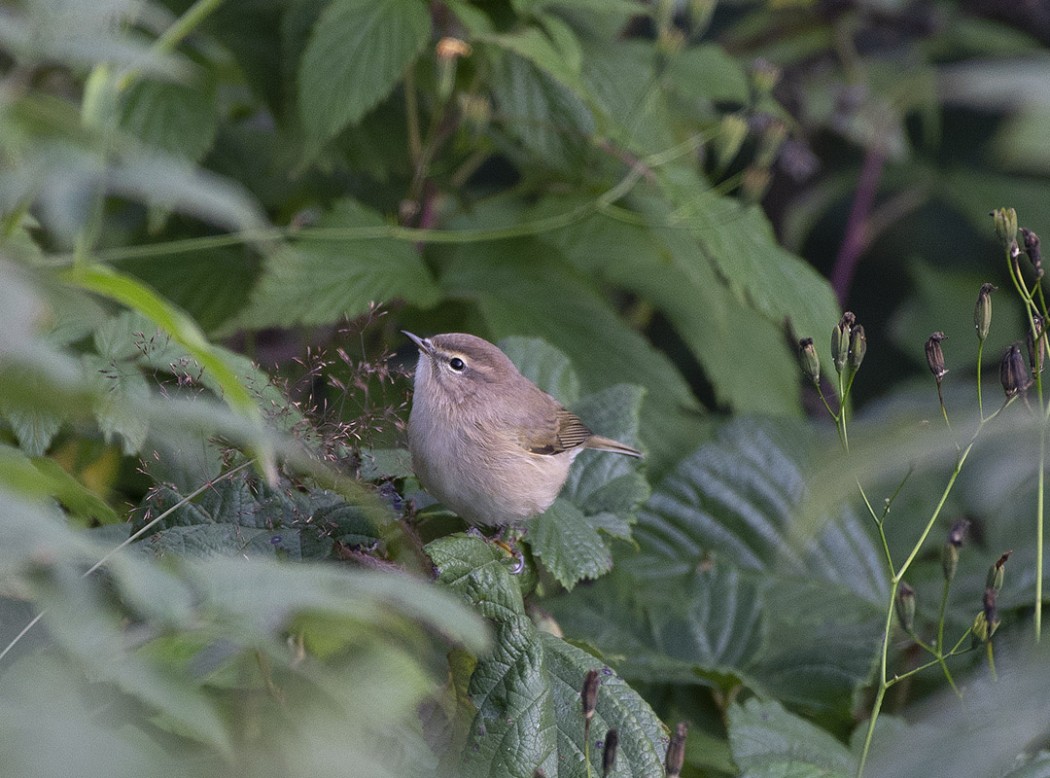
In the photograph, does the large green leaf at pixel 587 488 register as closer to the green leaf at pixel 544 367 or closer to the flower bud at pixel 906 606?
the green leaf at pixel 544 367

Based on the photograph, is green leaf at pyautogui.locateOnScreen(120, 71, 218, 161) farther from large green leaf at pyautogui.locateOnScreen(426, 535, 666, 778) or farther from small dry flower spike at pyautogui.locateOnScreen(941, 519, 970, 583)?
small dry flower spike at pyautogui.locateOnScreen(941, 519, 970, 583)

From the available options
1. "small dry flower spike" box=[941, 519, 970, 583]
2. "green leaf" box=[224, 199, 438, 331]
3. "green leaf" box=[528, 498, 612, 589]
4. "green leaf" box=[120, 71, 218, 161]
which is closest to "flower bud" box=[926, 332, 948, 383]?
"small dry flower spike" box=[941, 519, 970, 583]

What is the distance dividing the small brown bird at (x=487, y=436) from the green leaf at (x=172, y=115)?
29.0 inches

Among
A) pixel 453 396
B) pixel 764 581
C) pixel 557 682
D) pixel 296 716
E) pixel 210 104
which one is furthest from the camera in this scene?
pixel 764 581

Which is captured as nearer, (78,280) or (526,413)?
(78,280)

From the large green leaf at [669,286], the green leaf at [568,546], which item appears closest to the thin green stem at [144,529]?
the green leaf at [568,546]

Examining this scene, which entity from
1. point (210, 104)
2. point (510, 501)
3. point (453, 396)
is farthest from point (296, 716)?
point (210, 104)

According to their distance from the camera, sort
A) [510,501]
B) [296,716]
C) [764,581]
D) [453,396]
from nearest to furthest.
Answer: [296,716], [510,501], [453,396], [764,581]

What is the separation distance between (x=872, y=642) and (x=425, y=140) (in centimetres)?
165

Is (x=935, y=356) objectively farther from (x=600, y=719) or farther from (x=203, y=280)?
(x=203, y=280)

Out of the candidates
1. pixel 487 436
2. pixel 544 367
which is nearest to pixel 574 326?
pixel 544 367

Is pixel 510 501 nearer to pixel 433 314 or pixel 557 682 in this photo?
pixel 557 682

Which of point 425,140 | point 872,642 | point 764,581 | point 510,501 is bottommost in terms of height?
point 764,581

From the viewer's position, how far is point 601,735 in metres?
1.60
